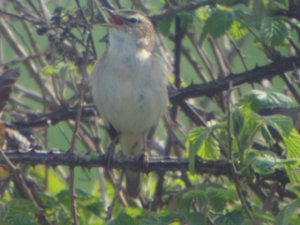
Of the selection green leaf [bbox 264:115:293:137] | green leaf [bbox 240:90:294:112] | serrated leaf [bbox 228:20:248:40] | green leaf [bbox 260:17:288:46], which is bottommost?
green leaf [bbox 240:90:294:112]

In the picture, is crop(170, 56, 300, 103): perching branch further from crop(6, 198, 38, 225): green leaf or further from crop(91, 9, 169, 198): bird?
crop(6, 198, 38, 225): green leaf

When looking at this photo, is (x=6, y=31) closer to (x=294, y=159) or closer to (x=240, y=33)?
(x=240, y=33)

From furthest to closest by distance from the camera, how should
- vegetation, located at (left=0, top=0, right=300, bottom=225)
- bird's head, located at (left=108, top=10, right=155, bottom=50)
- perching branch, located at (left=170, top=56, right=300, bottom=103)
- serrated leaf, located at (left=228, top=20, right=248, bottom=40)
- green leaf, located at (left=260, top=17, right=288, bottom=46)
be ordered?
1. bird's head, located at (left=108, top=10, right=155, bottom=50)
2. serrated leaf, located at (left=228, top=20, right=248, bottom=40)
3. perching branch, located at (left=170, top=56, right=300, bottom=103)
4. green leaf, located at (left=260, top=17, right=288, bottom=46)
5. vegetation, located at (left=0, top=0, right=300, bottom=225)

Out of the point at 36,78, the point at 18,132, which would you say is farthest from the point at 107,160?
the point at 36,78

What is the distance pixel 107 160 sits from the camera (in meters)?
3.51

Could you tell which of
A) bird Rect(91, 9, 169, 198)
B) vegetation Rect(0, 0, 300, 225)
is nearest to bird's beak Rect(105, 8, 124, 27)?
bird Rect(91, 9, 169, 198)

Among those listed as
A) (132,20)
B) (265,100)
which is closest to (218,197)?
(265,100)

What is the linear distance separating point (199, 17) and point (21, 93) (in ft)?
6.21

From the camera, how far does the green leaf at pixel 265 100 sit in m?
3.30

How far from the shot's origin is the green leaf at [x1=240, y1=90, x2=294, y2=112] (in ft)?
10.8

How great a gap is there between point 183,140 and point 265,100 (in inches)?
35.0

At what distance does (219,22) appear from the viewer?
3.74 m

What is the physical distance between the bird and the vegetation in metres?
0.15

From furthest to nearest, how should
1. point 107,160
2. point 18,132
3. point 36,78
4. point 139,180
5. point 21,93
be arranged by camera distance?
point 21,93 → point 36,78 → point 139,180 → point 18,132 → point 107,160
